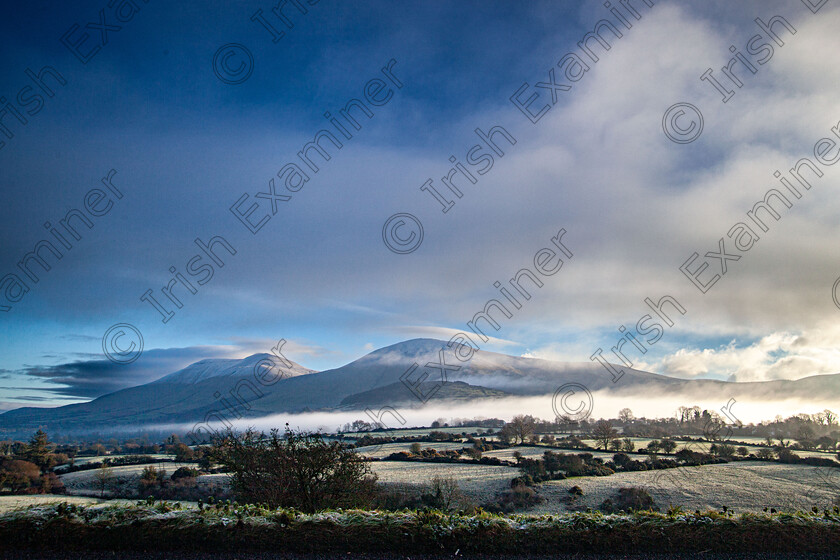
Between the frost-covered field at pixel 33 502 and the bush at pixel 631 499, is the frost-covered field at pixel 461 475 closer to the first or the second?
the bush at pixel 631 499

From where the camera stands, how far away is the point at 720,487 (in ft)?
137

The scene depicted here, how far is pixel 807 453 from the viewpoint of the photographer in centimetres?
5716

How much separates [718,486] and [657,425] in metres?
75.5

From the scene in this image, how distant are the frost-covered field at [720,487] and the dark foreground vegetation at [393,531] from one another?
29032 millimetres

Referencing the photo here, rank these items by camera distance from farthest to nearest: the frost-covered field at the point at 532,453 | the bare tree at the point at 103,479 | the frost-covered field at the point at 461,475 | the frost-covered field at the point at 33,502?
1. the frost-covered field at the point at 532,453
2. the frost-covered field at the point at 461,475
3. the bare tree at the point at 103,479
4. the frost-covered field at the point at 33,502

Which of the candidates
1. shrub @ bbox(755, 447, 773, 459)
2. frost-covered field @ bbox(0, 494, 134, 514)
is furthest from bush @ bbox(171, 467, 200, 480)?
shrub @ bbox(755, 447, 773, 459)

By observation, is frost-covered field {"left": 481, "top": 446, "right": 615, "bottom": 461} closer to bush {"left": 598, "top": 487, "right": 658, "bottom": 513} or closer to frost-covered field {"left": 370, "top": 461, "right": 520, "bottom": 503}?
frost-covered field {"left": 370, "top": 461, "right": 520, "bottom": 503}

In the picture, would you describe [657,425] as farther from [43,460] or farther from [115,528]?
[115,528]

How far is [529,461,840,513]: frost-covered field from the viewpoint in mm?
36938

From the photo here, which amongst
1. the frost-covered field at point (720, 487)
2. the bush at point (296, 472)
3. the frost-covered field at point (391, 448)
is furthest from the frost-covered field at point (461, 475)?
the bush at point (296, 472)

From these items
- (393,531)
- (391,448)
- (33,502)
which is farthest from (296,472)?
(391,448)

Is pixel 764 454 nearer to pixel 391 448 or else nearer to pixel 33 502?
pixel 391 448

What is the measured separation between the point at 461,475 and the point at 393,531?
142ft

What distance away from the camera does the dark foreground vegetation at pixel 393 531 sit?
7.78m
